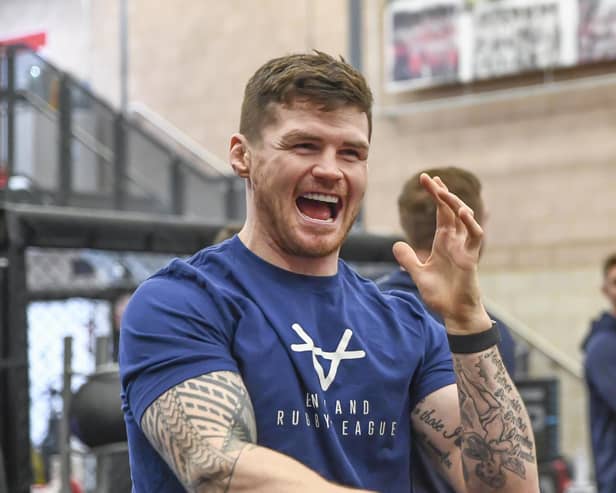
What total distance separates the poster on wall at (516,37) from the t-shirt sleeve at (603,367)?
6.05m

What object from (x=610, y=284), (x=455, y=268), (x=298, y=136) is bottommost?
(x=610, y=284)

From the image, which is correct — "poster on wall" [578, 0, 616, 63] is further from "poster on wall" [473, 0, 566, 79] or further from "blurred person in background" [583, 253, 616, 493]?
"blurred person in background" [583, 253, 616, 493]

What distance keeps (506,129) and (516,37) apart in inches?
37.5

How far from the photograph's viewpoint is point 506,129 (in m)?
10.3

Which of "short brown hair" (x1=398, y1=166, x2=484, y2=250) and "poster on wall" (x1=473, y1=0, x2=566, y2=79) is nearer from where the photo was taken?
"short brown hair" (x1=398, y1=166, x2=484, y2=250)

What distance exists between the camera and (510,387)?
5.55 feet

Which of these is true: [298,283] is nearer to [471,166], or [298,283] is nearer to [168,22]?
[471,166]

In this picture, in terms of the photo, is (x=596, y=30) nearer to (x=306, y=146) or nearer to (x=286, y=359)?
(x=306, y=146)

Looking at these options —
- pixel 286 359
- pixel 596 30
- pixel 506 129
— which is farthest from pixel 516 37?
pixel 286 359

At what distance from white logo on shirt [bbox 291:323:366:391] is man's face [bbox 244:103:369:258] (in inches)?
5.8

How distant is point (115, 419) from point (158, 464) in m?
1.94

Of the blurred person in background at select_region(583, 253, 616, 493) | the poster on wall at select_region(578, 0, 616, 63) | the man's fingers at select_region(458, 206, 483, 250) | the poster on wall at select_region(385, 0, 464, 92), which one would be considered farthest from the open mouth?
the poster on wall at select_region(385, 0, 464, 92)

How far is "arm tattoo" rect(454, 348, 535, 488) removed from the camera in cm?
165

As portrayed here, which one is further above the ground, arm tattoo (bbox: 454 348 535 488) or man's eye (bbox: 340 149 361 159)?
man's eye (bbox: 340 149 361 159)
